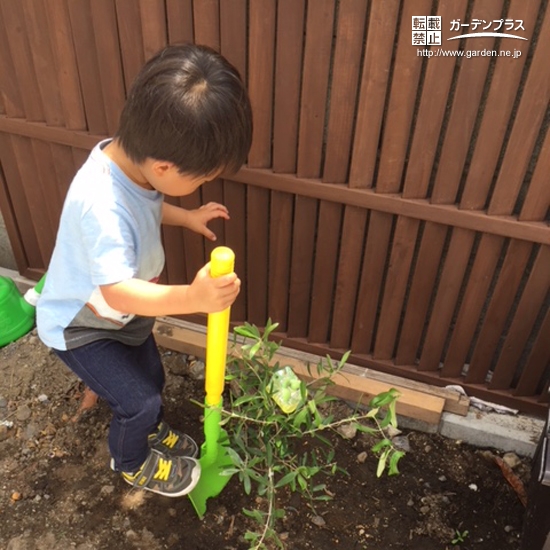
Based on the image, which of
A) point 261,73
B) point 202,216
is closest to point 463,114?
point 261,73

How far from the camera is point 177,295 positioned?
1.42 m

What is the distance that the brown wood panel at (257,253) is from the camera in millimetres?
2203

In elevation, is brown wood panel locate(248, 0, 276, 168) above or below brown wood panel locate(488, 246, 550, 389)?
above

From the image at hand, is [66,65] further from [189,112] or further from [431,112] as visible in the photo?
[431,112]

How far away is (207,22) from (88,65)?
1.67 feet

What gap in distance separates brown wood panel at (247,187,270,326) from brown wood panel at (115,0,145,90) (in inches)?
22.3

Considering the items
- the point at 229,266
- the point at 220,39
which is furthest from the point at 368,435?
the point at 220,39

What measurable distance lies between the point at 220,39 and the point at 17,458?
1651mm

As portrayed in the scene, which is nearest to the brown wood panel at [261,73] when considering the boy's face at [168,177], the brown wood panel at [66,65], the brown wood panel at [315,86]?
the brown wood panel at [315,86]

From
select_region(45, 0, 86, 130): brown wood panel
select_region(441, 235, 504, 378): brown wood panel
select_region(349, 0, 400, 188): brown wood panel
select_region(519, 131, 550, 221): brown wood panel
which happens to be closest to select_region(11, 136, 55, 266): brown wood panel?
select_region(45, 0, 86, 130): brown wood panel

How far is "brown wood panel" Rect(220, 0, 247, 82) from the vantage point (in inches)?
72.3

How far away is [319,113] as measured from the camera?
1.92 m

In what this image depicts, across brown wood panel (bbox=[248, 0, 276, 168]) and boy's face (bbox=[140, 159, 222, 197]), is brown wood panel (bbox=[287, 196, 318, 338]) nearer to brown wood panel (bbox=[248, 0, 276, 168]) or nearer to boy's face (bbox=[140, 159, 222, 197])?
brown wood panel (bbox=[248, 0, 276, 168])

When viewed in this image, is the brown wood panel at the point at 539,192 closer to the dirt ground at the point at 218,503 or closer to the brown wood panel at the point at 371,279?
the brown wood panel at the point at 371,279
